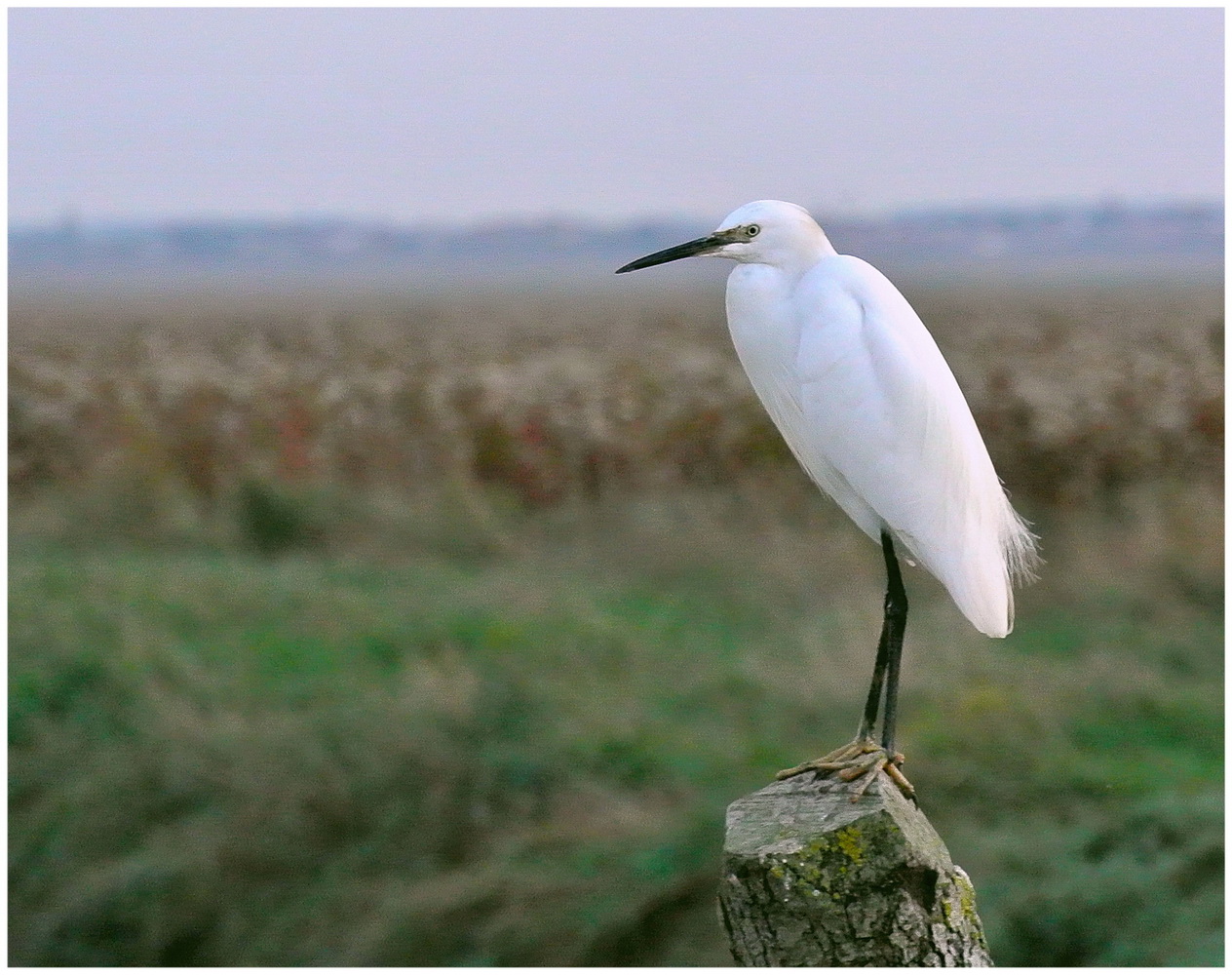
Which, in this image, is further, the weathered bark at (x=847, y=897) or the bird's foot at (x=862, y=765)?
the bird's foot at (x=862, y=765)

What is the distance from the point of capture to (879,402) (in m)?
1.82

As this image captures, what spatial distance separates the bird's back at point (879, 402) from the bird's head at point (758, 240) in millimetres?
32

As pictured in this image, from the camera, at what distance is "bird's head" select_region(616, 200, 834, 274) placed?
5.55 ft

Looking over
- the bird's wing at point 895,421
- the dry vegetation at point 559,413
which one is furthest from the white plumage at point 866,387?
the dry vegetation at point 559,413

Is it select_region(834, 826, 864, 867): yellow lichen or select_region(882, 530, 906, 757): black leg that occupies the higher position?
select_region(882, 530, 906, 757): black leg

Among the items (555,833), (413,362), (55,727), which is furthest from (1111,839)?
(413,362)

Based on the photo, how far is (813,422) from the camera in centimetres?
185

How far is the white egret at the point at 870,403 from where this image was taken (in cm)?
176

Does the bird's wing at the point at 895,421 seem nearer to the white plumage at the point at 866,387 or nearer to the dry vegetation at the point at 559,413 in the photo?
the white plumage at the point at 866,387

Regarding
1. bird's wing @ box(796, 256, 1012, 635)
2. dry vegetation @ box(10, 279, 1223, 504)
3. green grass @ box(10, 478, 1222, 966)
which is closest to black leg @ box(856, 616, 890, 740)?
bird's wing @ box(796, 256, 1012, 635)

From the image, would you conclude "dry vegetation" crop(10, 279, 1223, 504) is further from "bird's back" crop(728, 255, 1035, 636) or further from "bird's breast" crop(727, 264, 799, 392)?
"bird's breast" crop(727, 264, 799, 392)

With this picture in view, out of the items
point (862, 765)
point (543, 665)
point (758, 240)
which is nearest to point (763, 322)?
point (758, 240)

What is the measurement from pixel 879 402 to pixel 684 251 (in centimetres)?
37

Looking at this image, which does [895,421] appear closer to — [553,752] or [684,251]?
[684,251]
